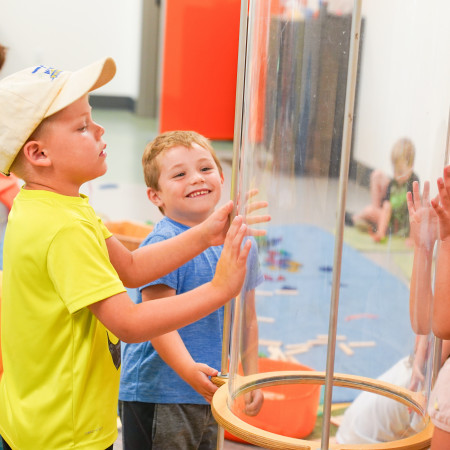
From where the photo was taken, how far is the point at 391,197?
832 millimetres

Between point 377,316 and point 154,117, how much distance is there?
6334 mm

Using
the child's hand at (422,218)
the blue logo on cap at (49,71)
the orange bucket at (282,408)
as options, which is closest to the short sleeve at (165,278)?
the orange bucket at (282,408)

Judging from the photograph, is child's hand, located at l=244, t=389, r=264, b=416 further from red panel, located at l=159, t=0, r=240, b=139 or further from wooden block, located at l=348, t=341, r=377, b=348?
red panel, located at l=159, t=0, r=240, b=139

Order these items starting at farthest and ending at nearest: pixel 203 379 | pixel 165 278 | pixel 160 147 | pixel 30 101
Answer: pixel 160 147, pixel 165 278, pixel 203 379, pixel 30 101

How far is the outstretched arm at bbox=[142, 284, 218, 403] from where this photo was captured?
3.53 feet

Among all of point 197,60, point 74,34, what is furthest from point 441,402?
point 74,34

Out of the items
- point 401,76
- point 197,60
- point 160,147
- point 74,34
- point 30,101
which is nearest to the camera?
point 401,76

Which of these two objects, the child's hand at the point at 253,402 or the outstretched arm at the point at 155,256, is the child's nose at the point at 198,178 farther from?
the child's hand at the point at 253,402

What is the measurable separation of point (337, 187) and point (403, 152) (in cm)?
8

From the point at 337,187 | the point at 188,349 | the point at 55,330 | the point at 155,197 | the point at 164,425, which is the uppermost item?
the point at 337,187

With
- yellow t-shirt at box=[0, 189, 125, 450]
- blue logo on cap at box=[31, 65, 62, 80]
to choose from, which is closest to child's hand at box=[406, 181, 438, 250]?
yellow t-shirt at box=[0, 189, 125, 450]

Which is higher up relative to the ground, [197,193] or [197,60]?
[197,60]

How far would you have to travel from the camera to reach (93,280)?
2.88 feet

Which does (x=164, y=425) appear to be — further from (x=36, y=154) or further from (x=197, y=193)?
(x=36, y=154)
